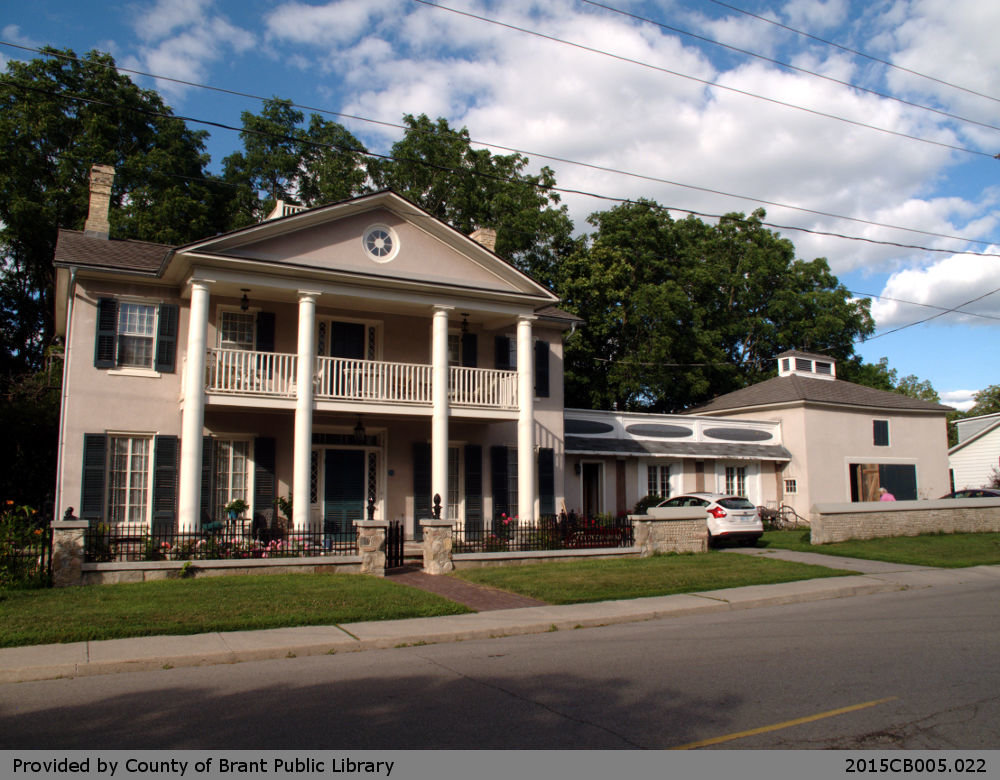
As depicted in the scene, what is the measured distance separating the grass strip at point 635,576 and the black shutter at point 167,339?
8.23 metres

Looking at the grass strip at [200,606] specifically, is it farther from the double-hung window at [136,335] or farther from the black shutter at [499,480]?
the black shutter at [499,480]

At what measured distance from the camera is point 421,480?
66.2ft

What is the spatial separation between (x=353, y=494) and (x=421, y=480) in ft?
5.58

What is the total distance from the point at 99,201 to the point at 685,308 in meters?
23.1

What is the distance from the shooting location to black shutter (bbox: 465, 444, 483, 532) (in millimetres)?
20844

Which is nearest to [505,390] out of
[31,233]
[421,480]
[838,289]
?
[421,480]

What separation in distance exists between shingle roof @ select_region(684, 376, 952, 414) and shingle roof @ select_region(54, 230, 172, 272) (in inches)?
834

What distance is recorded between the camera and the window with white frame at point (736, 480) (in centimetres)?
2802

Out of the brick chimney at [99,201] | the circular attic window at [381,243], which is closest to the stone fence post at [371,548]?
the circular attic window at [381,243]

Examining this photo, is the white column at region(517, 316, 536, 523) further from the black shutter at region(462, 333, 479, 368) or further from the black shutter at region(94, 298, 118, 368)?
the black shutter at region(94, 298, 118, 368)

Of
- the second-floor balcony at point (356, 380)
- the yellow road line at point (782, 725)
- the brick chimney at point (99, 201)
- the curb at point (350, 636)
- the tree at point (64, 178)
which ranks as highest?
the tree at point (64, 178)

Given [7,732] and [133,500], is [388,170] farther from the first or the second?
[7,732]

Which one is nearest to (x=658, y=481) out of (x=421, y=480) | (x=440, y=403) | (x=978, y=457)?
(x=421, y=480)

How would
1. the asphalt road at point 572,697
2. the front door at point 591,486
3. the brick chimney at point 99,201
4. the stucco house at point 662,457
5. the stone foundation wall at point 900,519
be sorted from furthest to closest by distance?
the front door at point 591,486 < the stucco house at point 662,457 < the stone foundation wall at point 900,519 < the brick chimney at point 99,201 < the asphalt road at point 572,697
